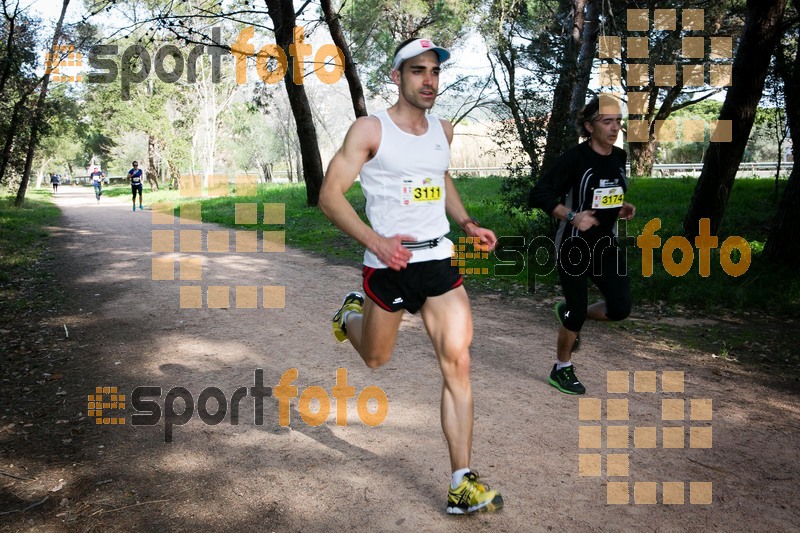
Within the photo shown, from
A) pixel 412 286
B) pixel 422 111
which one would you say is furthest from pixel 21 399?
pixel 422 111

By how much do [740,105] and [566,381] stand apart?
766cm

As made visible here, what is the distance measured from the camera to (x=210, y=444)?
4.29 metres

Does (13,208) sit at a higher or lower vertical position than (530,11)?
lower

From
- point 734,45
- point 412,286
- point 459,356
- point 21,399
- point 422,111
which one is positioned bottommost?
point 21,399

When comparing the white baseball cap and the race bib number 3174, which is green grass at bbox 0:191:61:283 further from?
the race bib number 3174

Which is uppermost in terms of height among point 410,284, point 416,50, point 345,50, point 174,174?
point 345,50

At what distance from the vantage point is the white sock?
3414 millimetres

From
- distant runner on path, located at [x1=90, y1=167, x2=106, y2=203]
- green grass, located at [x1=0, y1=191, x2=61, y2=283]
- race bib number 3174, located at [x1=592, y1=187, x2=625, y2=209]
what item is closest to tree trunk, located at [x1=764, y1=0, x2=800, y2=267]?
race bib number 3174, located at [x1=592, y1=187, x2=625, y2=209]

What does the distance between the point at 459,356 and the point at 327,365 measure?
8.66ft

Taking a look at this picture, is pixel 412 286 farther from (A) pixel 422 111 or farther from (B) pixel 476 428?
(B) pixel 476 428

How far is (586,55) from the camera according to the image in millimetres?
11773

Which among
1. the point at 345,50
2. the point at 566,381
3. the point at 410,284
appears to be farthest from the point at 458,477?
the point at 345,50

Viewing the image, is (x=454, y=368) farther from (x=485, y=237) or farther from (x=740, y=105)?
(x=740, y=105)

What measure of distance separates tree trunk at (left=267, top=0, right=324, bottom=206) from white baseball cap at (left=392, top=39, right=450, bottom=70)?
13.1 metres
